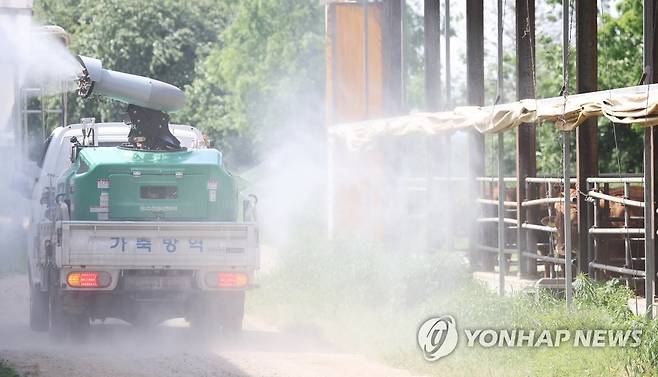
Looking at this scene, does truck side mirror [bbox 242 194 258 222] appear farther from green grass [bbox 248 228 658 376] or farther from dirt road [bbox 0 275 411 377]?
green grass [bbox 248 228 658 376]

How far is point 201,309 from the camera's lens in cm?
1688

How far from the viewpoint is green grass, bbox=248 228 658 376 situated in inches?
506

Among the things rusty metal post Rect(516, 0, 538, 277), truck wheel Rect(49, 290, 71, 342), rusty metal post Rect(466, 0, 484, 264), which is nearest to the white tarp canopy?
rusty metal post Rect(516, 0, 538, 277)

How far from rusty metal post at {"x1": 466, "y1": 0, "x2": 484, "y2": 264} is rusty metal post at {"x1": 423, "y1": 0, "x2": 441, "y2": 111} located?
6.46ft

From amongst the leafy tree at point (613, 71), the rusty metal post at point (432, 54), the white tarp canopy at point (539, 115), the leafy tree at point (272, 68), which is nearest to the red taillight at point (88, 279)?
the white tarp canopy at point (539, 115)

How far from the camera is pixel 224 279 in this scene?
16.5 meters

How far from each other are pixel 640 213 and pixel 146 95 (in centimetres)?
613

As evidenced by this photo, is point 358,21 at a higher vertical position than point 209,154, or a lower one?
higher

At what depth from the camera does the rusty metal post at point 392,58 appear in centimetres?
2692

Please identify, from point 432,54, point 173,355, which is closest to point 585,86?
point 173,355

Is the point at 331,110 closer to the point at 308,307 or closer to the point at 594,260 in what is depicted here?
the point at 308,307

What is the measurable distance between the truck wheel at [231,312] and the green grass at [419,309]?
3.64 ft

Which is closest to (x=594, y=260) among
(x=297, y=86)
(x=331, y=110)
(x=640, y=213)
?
(x=640, y=213)

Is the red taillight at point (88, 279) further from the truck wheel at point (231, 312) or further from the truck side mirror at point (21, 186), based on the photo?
the truck side mirror at point (21, 186)
